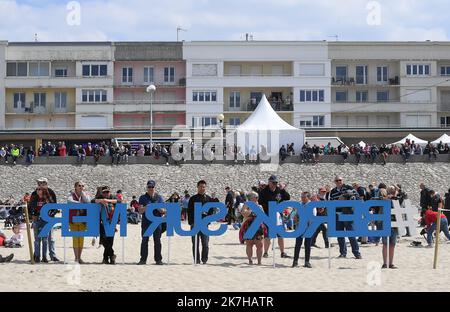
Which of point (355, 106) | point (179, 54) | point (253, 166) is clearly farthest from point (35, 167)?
point (355, 106)

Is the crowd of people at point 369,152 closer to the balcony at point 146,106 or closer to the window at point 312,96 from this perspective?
the window at point 312,96

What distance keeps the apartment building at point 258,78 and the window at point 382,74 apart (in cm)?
468

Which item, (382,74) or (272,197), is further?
(382,74)

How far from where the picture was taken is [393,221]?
17.9 metres

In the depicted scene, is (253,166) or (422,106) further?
(422,106)

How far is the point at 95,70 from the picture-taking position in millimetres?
67125

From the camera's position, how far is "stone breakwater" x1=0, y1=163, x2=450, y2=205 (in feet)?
151

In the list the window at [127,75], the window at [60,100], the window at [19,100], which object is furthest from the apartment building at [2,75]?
the window at [127,75]

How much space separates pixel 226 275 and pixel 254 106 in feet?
172

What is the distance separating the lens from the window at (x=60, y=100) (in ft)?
222

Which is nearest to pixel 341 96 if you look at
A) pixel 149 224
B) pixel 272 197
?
pixel 272 197

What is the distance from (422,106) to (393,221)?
52.3 m

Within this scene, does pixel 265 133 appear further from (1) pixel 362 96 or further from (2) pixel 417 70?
(2) pixel 417 70
